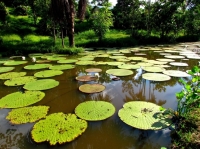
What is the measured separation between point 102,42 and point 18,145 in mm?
9215

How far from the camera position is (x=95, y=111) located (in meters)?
2.52

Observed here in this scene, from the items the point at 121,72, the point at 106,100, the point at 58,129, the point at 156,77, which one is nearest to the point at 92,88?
A: the point at 106,100

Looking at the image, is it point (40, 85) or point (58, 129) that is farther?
point (40, 85)

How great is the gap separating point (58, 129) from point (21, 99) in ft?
4.56

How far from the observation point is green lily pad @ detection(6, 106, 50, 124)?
2.36m

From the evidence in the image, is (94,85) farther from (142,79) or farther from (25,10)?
(25,10)

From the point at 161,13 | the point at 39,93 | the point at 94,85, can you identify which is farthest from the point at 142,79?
the point at 161,13

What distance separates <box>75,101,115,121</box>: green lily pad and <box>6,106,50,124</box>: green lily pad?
1.87 feet

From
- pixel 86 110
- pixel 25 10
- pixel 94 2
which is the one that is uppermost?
pixel 94 2

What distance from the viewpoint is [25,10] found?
14391 millimetres

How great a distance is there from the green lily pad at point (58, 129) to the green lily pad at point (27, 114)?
190 mm

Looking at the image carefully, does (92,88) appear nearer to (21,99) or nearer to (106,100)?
(106,100)

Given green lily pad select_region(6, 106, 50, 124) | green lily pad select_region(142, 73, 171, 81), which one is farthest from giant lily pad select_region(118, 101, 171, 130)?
green lily pad select_region(142, 73, 171, 81)

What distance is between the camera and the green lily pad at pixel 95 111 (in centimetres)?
237
